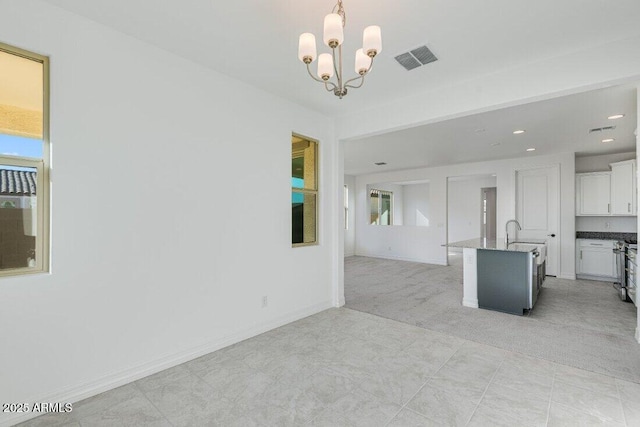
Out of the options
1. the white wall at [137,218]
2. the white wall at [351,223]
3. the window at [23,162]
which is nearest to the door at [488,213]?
the white wall at [351,223]

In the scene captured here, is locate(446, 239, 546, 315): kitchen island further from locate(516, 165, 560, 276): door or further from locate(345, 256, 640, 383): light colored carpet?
locate(516, 165, 560, 276): door

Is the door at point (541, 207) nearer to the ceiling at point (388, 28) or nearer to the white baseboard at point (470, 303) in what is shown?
the white baseboard at point (470, 303)

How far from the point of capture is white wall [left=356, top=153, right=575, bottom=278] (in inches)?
243

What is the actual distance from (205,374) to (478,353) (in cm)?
242

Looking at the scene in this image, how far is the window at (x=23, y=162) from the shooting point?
1.95m

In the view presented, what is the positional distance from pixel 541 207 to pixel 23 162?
7938mm

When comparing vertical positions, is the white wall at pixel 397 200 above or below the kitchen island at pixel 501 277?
above

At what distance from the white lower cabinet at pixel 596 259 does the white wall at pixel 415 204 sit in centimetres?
512

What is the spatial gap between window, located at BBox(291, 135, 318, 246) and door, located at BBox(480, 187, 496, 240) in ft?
25.8

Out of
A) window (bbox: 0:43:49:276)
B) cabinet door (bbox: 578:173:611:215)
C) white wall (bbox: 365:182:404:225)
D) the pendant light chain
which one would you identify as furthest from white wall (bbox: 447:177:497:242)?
window (bbox: 0:43:49:276)

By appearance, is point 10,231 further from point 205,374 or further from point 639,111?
point 639,111

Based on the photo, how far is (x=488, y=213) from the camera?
10.2 meters

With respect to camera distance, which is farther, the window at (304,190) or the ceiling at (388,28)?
the window at (304,190)

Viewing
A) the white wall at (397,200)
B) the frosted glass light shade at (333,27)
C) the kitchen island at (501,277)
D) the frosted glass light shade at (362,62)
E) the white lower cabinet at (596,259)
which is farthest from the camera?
the white wall at (397,200)
